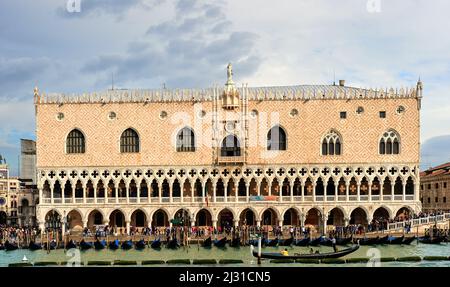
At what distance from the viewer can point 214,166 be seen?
3106cm

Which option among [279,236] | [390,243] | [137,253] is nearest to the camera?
[137,253]

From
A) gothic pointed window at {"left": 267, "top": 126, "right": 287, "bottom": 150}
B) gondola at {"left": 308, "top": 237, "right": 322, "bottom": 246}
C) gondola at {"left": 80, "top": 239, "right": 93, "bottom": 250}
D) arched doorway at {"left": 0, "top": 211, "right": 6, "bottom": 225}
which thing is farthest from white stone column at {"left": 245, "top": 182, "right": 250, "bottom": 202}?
arched doorway at {"left": 0, "top": 211, "right": 6, "bottom": 225}

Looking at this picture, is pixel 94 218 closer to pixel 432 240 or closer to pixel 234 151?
pixel 234 151

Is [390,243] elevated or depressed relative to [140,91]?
depressed

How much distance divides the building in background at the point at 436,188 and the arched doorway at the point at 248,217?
46.8 ft

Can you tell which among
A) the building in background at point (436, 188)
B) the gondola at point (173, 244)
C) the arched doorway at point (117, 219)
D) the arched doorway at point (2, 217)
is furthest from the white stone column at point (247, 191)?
→ the arched doorway at point (2, 217)

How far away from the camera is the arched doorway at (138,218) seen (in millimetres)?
32094

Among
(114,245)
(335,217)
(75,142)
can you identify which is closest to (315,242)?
(335,217)

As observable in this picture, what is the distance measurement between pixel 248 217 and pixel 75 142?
9.80 m

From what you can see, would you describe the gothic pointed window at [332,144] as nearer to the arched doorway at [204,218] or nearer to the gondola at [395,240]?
the gondola at [395,240]

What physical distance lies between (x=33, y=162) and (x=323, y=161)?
23.3 meters

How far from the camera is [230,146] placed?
31.2 m
